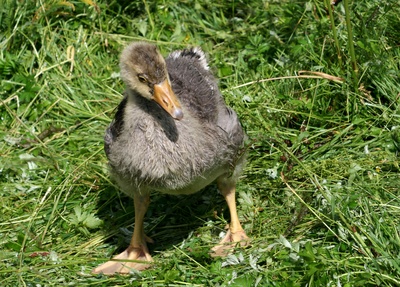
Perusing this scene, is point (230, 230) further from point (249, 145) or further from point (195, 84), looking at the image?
point (195, 84)

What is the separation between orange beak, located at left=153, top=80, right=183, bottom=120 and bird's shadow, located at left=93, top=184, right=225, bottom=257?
1035 millimetres

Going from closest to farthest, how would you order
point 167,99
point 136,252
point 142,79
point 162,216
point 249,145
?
point 167,99 → point 142,79 → point 136,252 → point 249,145 → point 162,216

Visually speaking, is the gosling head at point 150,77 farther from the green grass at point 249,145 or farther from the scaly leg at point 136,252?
the green grass at point 249,145

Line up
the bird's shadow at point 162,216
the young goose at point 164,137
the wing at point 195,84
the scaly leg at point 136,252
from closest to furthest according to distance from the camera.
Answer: the young goose at point 164,137
the wing at point 195,84
the scaly leg at point 136,252
the bird's shadow at point 162,216

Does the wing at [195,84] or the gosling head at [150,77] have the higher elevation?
the gosling head at [150,77]

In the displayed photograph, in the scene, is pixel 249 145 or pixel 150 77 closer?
pixel 150 77

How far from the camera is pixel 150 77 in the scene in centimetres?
373

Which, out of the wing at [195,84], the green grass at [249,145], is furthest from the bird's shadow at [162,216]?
the wing at [195,84]

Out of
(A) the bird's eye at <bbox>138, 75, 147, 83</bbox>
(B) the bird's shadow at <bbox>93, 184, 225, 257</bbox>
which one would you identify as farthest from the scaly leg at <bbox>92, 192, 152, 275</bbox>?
(A) the bird's eye at <bbox>138, 75, 147, 83</bbox>

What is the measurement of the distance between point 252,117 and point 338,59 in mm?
673

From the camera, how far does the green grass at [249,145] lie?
12.7 ft

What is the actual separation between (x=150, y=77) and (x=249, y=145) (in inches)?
36.5

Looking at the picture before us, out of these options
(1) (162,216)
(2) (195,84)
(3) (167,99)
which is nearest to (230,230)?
(1) (162,216)

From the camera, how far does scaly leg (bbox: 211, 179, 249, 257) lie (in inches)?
165
